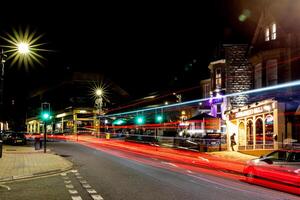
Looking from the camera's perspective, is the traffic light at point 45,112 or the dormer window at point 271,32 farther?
the traffic light at point 45,112

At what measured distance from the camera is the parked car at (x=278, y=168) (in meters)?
12.4

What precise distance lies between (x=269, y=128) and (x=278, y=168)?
13643mm

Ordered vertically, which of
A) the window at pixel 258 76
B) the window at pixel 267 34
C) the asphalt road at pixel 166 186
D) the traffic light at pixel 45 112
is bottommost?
the asphalt road at pixel 166 186

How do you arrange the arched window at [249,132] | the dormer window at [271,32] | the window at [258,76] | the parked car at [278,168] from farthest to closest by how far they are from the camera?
the arched window at [249,132] < the window at [258,76] < the dormer window at [271,32] < the parked car at [278,168]

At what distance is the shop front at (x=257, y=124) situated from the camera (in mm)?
24312

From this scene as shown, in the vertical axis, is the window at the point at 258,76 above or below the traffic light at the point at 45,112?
above

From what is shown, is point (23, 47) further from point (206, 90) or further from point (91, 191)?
point (206, 90)

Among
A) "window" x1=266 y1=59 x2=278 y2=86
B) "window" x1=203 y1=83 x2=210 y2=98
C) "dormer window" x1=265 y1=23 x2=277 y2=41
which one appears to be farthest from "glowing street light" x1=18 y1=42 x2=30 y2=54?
"window" x1=203 y1=83 x2=210 y2=98

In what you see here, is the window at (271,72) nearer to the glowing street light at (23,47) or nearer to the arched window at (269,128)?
the arched window at (269,128)

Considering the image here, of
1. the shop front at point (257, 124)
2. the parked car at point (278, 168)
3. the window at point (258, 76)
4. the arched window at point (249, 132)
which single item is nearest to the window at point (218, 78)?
the shop front at point (257, 124)

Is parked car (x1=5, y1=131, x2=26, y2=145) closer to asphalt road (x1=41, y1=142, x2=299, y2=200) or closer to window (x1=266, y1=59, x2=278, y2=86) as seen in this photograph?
window (x1=266, y1=59, x2=278, y2=86)

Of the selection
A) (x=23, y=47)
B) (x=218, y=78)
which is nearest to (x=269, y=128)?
(x=218, y=78)

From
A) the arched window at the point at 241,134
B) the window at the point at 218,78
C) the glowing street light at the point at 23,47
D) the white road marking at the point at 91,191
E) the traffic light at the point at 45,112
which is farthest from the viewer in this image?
the window at the point at 218,78

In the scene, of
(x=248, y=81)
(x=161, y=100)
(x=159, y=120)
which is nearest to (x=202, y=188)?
(x=248, y=81)
